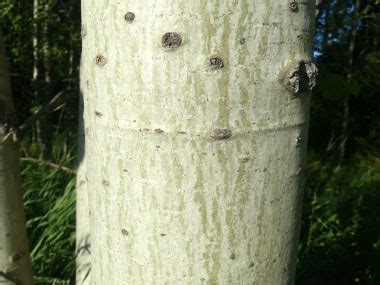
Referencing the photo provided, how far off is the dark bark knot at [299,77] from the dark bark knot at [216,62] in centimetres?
9

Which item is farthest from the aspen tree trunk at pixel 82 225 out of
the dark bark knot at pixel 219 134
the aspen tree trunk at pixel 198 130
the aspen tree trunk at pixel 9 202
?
the dark bark knot at pixel 219 134

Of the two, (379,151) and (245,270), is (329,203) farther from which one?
(379,151)

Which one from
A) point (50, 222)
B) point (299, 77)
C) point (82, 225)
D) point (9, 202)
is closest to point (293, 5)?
point (299, 77)

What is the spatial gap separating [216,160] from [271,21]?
19 centimetres

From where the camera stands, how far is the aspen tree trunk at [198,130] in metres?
0.51

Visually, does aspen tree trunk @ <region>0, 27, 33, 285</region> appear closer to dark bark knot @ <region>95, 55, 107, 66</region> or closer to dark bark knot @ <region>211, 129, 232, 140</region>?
dark bark knot @ <region>95, 55, 107, 66</region>

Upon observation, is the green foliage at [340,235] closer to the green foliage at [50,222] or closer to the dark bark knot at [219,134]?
the green foliage at [50,222]

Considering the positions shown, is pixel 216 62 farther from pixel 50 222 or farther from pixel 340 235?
pixel 340 235

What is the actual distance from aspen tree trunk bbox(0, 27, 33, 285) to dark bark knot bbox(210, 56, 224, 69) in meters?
0.77

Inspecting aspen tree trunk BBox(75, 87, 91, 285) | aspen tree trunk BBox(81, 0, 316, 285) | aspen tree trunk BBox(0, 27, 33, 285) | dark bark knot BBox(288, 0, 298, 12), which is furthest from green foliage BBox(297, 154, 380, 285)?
dark bark knot BBox(288, 0, 298, 12)

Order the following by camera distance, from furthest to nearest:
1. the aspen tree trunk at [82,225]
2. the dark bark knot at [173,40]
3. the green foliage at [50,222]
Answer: the green foliage at [50,222] → the aspen tree trunk at [82,225] → the dark bark knot at [173,40]

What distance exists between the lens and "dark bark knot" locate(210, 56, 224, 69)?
0.51 meters

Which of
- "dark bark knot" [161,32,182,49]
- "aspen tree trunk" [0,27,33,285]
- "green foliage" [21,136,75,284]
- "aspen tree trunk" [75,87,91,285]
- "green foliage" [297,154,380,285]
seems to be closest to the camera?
"dark bark knot" [161,32,182,49]

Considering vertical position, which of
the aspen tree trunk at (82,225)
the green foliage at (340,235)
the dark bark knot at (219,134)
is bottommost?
the green foliage at (340,235)
